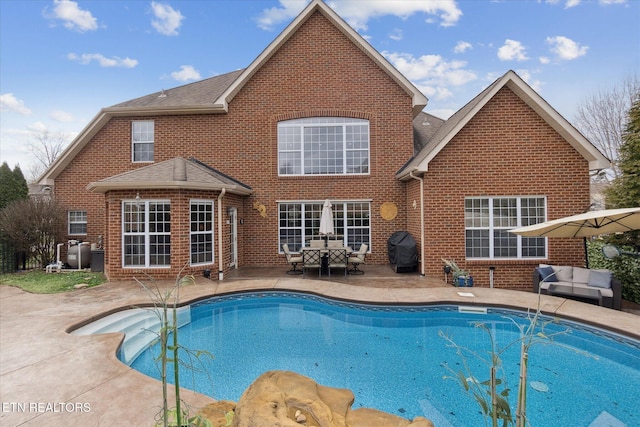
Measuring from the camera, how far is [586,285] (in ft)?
27.9

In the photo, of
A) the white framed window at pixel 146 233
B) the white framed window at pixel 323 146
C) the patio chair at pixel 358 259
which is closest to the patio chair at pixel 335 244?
the patio chair at pixel 358 259

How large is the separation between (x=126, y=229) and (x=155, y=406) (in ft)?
28.5

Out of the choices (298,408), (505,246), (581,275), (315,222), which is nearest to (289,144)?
(315,222)

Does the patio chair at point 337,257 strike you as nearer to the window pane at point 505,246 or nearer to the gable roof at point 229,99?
the window pane at point 505,246

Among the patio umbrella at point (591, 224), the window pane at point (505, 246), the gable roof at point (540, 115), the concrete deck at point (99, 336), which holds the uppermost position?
the gable roof at point (540, 115)

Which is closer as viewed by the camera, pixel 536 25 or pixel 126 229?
pixel 126 229

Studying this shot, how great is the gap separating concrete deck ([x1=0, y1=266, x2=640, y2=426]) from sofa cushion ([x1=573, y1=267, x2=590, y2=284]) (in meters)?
1.19

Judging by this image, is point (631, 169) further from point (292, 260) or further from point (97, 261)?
point (97, 261)

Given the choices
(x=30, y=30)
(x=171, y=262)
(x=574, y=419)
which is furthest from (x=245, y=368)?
(x=30, y=30)

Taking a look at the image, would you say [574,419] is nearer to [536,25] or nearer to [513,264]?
[513,264]

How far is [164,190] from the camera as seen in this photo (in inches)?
411

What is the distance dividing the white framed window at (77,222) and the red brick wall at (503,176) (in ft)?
49.7

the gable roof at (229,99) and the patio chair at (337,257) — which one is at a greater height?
the gable roof at (229,99)

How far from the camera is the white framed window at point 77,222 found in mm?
13984
